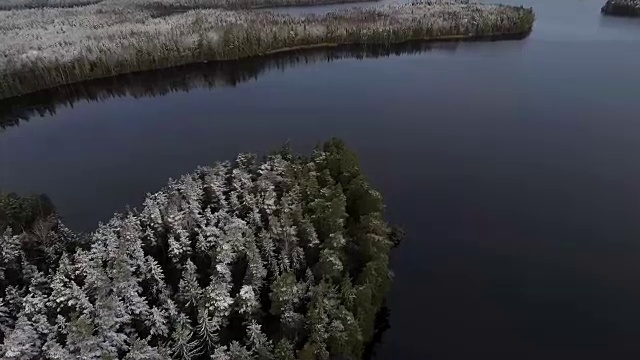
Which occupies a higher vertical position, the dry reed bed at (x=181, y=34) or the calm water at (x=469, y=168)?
the dry reed bed at (x=181, y=34)

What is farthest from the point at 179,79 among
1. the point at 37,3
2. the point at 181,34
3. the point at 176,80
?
the point at 37,3

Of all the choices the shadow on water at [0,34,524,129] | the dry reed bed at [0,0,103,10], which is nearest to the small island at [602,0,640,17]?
the shadow on water at [0,34,524,129]

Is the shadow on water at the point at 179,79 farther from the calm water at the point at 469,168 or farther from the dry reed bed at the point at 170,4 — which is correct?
the dry reed bed at the point at 170,4

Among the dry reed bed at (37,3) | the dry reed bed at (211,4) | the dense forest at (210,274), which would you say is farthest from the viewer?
the dry reed bed at (37,3)

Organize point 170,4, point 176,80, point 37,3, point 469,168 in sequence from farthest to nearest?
point 37,3 → point 170,4 → point 176,80 → point 469,168

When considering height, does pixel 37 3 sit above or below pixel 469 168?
above

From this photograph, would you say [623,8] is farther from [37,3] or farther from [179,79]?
[37,3]

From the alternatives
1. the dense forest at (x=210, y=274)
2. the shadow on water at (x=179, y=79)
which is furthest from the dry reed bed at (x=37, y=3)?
the dense forest at (x=210, y=274)
